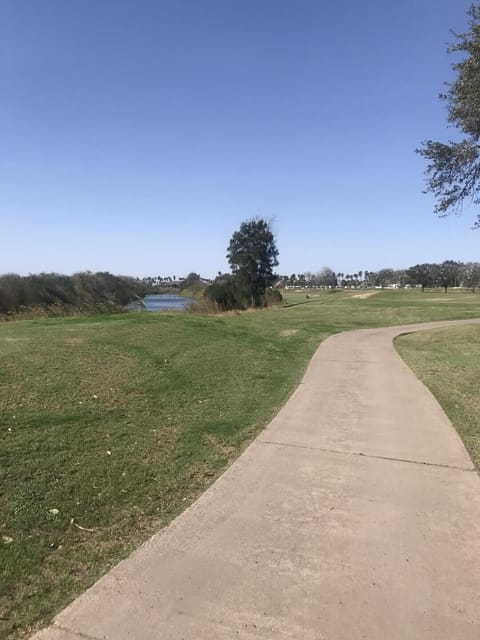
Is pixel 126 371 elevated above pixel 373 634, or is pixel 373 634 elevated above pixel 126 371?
pixel 126 371

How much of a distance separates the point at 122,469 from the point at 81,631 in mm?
1999

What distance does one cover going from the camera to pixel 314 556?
2990 millimetres

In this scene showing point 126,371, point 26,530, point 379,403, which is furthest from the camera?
point 126,371

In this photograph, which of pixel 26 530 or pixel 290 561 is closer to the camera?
pixel 290 561

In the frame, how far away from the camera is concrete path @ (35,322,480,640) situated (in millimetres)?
2391

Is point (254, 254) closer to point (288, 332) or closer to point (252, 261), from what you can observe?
point (252, 261)

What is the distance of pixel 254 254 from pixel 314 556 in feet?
153

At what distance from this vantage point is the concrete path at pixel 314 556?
239 cm

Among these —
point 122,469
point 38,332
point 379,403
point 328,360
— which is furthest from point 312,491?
point 38,332

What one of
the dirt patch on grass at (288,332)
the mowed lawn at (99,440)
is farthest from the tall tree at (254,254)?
the mowed lawn at (99,440)

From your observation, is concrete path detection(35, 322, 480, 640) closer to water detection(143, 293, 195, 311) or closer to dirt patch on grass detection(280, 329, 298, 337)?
dirt patch on grass detection(280, 329, 298, 337)

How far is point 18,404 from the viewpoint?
5668mm

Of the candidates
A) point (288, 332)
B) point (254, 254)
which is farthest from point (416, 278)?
point (288, 332)

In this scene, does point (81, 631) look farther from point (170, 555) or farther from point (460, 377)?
point (460, 377)
